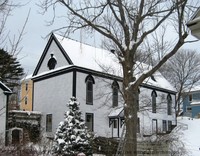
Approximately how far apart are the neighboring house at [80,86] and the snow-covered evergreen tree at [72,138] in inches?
331

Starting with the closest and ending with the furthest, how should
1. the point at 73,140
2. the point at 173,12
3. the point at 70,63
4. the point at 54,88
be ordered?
the point at 173,12, the point at 73,140, the point at 70,63, the point at 54,88

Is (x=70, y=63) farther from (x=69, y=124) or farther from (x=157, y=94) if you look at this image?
(x=157, y=94)

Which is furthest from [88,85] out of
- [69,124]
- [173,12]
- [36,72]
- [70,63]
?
[173,12]

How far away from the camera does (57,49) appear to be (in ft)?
102

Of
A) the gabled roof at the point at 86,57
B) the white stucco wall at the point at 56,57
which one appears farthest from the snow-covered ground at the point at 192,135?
the white stucco wall at the point at 56,57

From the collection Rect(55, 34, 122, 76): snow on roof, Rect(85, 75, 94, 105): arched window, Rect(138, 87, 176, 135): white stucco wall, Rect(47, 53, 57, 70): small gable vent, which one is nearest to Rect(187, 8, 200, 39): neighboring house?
Rect(55, 34, 122, 76): snow on roof

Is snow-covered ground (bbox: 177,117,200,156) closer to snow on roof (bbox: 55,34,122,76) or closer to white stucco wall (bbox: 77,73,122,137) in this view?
white stucco wall (bbox: 77,73,122,137)

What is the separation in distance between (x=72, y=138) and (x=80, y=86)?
33.6ft

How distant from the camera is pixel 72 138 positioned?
19.4m

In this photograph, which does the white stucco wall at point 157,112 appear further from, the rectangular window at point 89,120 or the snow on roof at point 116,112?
the rectangular window at point 89,120

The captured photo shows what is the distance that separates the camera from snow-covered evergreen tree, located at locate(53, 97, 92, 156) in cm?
1906

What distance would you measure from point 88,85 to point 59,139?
437 inches

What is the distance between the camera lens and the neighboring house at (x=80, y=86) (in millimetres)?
29531

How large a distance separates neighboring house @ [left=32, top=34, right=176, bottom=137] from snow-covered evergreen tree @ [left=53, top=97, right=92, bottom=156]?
8397 mm
